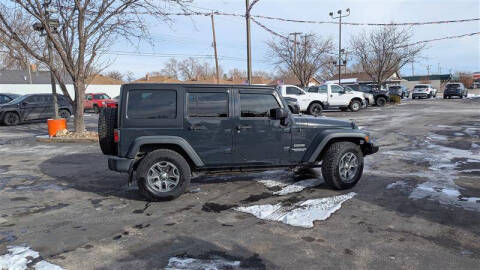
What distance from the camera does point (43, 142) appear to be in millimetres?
12266

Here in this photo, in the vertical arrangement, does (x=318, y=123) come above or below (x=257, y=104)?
below

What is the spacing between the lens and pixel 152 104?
5.35 m

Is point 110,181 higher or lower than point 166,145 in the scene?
lower

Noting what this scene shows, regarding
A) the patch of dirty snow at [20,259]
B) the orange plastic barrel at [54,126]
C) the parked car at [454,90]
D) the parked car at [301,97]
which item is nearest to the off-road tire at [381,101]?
the parked car at [301,97]

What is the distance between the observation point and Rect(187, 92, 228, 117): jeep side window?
5465mm

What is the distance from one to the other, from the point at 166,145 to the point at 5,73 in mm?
58542

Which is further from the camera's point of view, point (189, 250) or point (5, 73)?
point (5, 73)

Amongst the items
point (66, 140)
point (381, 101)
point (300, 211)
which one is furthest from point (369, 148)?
point (381, 101)

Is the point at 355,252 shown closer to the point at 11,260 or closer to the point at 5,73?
the point at 11,260

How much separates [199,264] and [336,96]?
20490mm

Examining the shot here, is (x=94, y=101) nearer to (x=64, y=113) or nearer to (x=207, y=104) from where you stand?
(x=64, y=113)

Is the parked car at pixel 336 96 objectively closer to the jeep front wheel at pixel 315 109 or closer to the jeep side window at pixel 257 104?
the jeep front wheel at pixel 315 109

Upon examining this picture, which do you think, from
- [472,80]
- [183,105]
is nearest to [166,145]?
[183,105]

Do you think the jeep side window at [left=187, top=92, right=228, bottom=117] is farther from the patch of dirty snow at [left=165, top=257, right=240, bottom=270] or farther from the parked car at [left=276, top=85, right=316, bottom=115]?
the parked car at [left=276, top=85, right=316, bottom=115]
